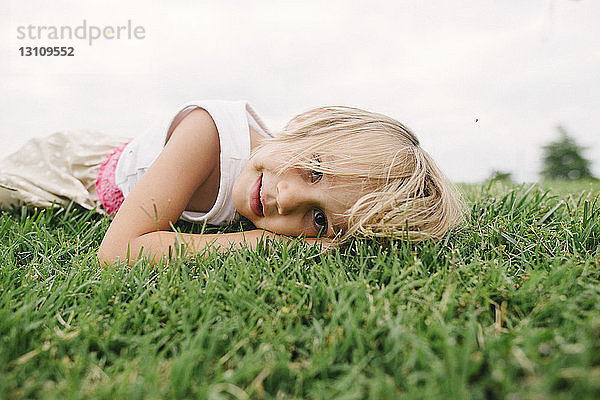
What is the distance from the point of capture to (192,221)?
2.79 m

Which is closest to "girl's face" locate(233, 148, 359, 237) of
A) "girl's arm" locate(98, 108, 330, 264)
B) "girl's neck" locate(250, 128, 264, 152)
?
"girl's arm" locate(98, 108, 330, 264)

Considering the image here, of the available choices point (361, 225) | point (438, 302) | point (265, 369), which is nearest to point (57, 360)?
point (265, 369)

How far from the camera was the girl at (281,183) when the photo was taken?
210cm

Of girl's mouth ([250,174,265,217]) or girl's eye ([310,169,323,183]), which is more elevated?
Result: girl's eye ([310,169,323,183])

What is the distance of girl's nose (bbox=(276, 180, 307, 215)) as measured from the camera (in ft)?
6.95

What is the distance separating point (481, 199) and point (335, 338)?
2078 mm

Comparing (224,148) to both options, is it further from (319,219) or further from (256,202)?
(319,219)

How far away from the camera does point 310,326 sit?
1370mm

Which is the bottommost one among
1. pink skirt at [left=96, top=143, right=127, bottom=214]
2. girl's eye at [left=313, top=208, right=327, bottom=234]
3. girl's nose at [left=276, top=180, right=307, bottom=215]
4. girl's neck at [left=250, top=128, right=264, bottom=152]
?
pink skirt at [left=96, top=143, right=127, bottom=214]

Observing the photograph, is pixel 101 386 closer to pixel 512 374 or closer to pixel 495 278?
pixel 512 374

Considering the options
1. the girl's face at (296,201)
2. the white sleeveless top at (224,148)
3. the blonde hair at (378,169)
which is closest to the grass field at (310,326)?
the blonde hair at (378,169)

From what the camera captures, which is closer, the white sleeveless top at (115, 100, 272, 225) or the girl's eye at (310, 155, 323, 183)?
the girl's eye at (310, 155, 323, 183)

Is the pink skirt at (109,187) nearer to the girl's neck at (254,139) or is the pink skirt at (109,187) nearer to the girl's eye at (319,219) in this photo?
the girl's neck at (254,139)

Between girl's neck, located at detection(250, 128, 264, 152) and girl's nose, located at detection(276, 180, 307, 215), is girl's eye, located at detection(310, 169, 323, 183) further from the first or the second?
girl's neck, located at detection(250, 128, 264, 152)
